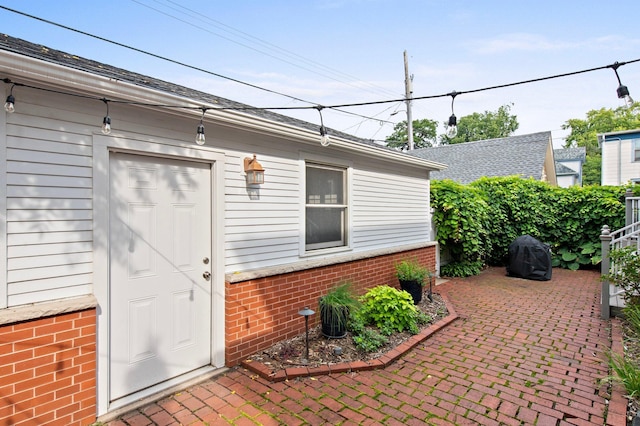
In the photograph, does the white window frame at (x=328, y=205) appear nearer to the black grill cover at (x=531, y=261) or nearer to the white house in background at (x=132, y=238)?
the white house in background at (x=132, y=238)

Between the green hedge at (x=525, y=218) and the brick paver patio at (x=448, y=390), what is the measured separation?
3.89 meters

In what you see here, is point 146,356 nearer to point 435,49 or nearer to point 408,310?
point 408,310

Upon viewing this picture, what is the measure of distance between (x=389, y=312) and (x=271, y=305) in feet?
5.36

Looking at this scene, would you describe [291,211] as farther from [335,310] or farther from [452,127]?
[452,127]

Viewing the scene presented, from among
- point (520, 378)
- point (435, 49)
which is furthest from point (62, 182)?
point (435, 49)

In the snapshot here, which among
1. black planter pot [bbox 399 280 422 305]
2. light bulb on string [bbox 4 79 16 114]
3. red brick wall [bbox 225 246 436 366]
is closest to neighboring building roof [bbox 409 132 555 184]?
black planter pot [bbox 399 280 422 305]

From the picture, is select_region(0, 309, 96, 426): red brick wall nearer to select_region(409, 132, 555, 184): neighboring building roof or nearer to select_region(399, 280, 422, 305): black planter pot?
select_region(399, 280, 422, 305): black planter pot

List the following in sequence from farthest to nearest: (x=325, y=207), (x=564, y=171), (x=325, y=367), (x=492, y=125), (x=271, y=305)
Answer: (x=492, y=125), (x=564, y=171), (x=325, y=207), (x=271, y=305), (x=325, y=367)

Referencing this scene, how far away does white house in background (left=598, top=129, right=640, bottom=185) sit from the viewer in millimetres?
19234

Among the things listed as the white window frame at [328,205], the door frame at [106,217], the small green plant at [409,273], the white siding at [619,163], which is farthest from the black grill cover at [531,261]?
the white siding at [619,163]

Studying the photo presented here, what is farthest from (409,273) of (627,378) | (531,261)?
(531,261)

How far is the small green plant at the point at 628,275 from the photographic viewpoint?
15.0ft

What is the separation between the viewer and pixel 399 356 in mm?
4023

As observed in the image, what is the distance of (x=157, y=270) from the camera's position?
3312 mm
